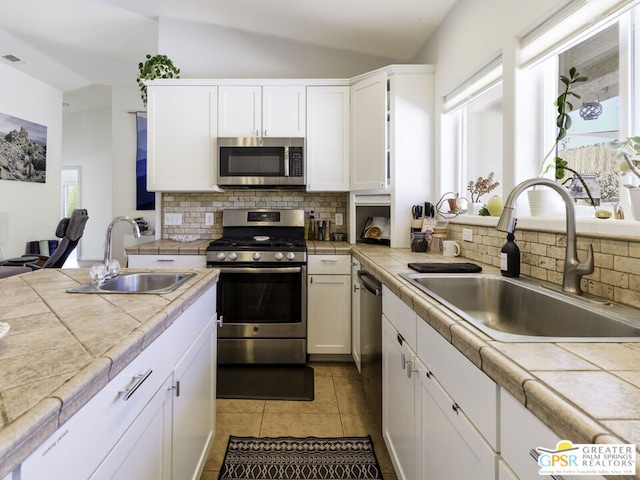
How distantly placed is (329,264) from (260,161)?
3.37ft

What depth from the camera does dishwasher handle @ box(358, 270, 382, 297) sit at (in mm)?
1813

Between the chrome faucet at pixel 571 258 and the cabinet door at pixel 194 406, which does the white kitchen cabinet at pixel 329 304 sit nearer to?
the cabinet door at pixel 194 406

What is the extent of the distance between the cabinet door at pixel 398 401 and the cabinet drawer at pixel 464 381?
0.20m

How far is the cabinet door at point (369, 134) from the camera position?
2.74 meters

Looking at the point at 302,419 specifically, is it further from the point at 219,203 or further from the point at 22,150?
the point at 22,150

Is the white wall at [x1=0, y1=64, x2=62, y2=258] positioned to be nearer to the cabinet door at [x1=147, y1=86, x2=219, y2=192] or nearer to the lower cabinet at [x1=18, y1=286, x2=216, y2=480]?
the cabinet door at [x1=147, y1=86, x2=219, y2=192]

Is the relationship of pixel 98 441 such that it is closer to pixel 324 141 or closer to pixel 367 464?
pixel 367 464

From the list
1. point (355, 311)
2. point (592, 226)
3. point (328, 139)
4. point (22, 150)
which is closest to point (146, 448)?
point (592, 226)

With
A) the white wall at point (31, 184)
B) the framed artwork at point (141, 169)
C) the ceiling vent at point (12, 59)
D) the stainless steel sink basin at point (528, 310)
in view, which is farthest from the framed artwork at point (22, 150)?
the stainless steel sink basin at point (528, 310)

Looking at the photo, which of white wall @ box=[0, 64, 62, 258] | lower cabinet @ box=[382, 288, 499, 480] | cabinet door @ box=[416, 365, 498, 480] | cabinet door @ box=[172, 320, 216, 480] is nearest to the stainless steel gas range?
cabinet door @ box=[172, 320, 216, 480]

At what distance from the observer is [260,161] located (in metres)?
2.95

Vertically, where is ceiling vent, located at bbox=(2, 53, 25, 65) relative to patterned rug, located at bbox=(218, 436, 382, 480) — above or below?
above

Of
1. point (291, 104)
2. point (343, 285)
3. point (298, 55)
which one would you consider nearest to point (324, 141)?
point (291, 104)

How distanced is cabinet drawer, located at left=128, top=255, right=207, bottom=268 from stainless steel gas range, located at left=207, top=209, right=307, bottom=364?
127mm
